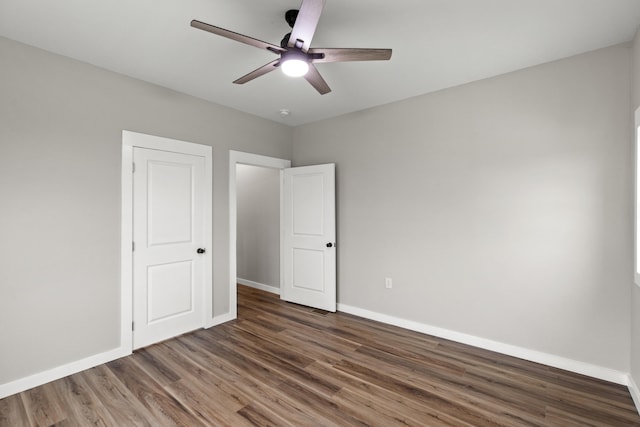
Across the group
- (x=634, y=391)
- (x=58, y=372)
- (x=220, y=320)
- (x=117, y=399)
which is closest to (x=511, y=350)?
(x=634, y=391)

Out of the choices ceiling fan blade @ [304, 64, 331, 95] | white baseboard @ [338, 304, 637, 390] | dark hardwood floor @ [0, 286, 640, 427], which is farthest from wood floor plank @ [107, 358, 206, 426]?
ceiling fan blade @ [304, 64, 331, 95]

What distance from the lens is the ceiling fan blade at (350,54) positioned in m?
1.82

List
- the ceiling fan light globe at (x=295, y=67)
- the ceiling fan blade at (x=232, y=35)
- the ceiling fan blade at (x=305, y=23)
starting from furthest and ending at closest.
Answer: the ceiling fan light globe at (x=295, y=67) < the ceiling fan blade at (x=232, y=35) < the ceiling fan blade at (x=305, y=23)

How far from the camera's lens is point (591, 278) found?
2455mm

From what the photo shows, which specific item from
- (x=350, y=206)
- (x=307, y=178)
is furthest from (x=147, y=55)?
(x=350, y=206)

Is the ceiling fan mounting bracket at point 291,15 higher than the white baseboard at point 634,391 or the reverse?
higher

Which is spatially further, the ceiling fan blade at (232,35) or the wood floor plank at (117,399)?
the wood floor plank at (117,399)

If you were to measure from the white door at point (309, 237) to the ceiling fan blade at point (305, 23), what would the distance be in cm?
219

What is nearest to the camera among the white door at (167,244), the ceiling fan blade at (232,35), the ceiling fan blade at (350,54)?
the ceiling fan blade at (232,35)

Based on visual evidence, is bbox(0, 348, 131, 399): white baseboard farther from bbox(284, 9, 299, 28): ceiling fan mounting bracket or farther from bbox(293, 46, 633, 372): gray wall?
bbox(284, 9, 299, 28): ceiling fan mounting bracket

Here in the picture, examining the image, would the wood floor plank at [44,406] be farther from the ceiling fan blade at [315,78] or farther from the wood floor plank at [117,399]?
the ceiling fan blade at [315,78]

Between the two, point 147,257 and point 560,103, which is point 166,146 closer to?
point 147,257

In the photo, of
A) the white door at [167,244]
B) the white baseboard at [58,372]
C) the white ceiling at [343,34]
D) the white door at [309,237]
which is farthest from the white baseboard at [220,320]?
the white ceiling at [343,34]

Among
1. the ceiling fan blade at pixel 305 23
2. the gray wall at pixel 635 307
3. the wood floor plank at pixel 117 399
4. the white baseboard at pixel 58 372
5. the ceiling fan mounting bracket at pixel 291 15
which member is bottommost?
the wood floor plank at pixel 117 399
